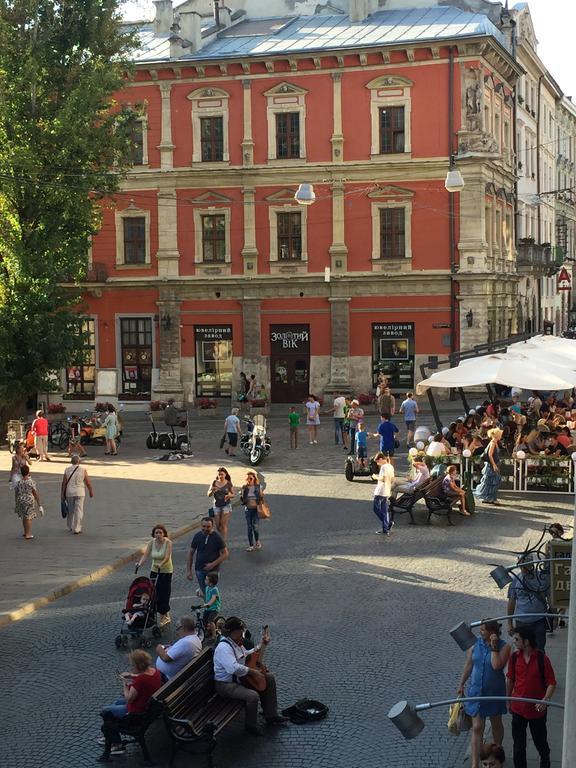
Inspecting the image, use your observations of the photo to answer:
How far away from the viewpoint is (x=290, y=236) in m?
42.8

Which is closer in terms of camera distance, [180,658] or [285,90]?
[180,658]

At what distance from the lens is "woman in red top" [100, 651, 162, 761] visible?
32.5ft

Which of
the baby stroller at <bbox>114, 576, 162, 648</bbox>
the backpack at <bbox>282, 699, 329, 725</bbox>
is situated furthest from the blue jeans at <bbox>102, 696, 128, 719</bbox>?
the baby stroller at <bbox>114, 576, 162, 648</bbox>

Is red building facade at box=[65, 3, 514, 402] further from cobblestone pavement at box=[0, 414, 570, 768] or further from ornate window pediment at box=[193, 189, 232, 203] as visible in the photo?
cobblestone pavement at box=[0, 414, 570, 768]

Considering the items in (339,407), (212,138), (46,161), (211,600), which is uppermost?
(212,138)

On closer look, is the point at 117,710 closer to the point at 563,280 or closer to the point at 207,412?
the point at 207,412

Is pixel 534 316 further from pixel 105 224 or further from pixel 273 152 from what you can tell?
pixel 105 224

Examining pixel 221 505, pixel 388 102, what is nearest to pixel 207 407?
pixel 388 102

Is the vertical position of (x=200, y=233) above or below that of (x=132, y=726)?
above

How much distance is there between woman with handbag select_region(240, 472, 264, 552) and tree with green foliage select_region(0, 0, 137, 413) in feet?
51.4

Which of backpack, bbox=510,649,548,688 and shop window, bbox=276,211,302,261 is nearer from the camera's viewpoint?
backpack, bbox=510,649,548,688

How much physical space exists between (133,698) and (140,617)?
3.23m

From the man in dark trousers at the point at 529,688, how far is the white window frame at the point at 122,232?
119ft

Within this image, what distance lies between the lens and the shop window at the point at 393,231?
1649 inches
